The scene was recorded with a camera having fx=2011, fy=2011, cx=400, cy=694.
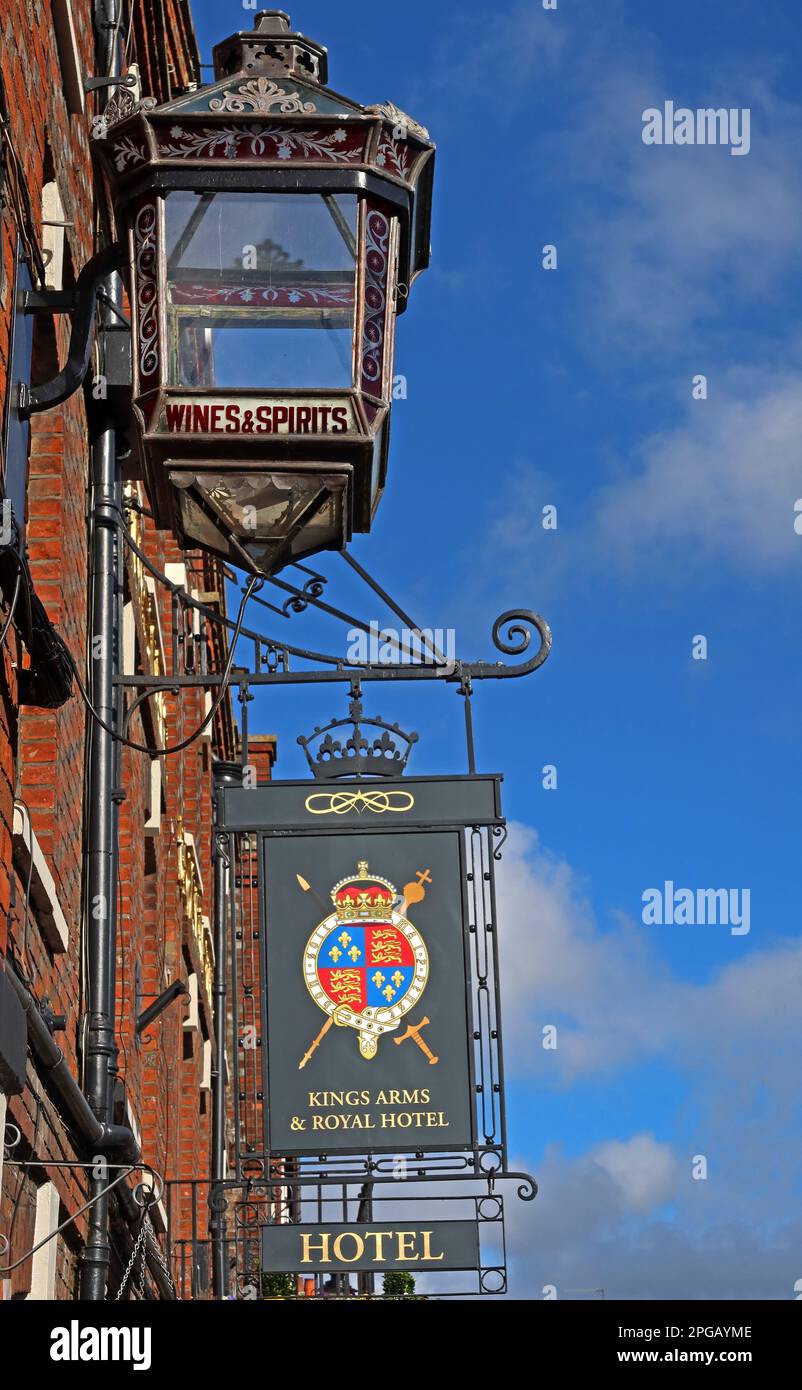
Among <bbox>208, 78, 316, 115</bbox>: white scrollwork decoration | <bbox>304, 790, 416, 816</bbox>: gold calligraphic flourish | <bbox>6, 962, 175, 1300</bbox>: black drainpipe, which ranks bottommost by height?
<bbox>6, 962, 175, 1300</bbox>: black drainpipe

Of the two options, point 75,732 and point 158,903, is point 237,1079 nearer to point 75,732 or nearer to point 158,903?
point 75,732

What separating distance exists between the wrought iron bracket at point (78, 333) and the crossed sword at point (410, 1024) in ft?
12.0

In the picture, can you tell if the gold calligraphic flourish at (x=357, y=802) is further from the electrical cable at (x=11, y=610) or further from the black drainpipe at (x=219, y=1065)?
the electrical cable at (x=11, y=610)

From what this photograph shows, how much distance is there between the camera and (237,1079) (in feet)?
33.0

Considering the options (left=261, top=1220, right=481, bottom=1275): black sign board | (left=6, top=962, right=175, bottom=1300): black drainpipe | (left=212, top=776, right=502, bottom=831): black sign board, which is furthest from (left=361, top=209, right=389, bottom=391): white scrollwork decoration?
(left=261, top=1220, right=481, bottom=1275): black sign board

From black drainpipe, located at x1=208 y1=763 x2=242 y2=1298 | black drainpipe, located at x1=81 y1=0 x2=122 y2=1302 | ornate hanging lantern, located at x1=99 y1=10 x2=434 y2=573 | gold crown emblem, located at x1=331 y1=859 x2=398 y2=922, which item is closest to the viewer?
ornate hanging lantern, located at x1=99 y1=10 x2=434 y2=573

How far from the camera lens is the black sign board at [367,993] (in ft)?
31.4

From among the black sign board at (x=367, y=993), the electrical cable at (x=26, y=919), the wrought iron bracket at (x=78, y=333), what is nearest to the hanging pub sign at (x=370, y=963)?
the black sign board at (x=367, y=993)

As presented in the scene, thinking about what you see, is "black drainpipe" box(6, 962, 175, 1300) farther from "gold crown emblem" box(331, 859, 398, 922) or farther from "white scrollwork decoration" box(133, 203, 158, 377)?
"white scrollwork decoration" box(133, 203, 158, 377)

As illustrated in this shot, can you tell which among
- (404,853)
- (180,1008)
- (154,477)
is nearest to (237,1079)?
(404,853)

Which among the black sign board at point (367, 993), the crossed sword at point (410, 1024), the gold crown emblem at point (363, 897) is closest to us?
the black sign board at point (367, 993)

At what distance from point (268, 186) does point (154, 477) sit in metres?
0.99

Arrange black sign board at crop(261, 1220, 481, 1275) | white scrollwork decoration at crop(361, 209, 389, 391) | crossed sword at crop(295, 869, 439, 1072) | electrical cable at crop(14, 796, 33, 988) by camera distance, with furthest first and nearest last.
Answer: crossed sword at crop(295, 869, 439, 1072) < black sign board at crop(261, 1220, 481, 1275) < electrical cable at crop(14, 796, 33, 988) < white scrollwork decoration at crop(361, 209, 389, 391)

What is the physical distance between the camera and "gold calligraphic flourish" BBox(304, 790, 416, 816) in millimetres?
10117
